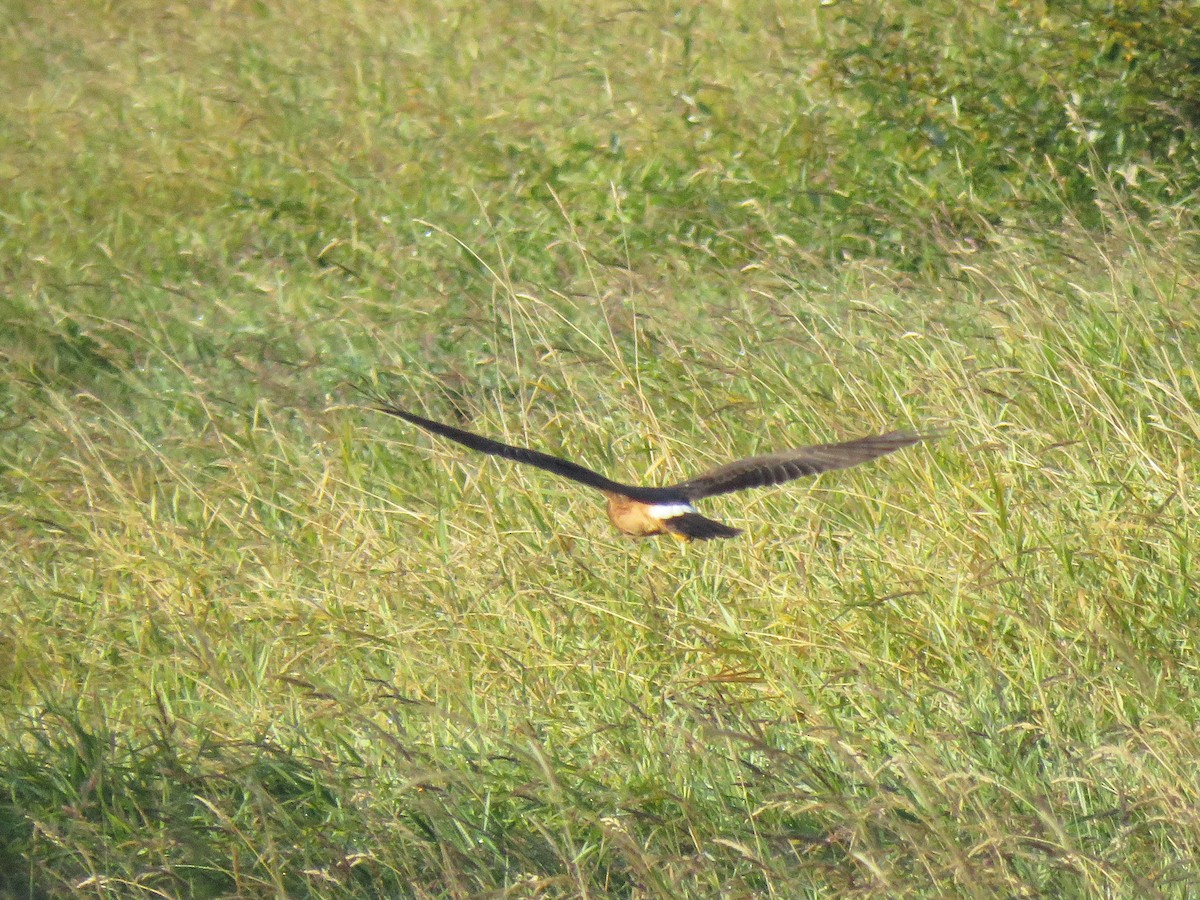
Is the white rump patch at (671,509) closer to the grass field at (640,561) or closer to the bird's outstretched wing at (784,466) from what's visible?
the bird's outstretched wing at (784,466)

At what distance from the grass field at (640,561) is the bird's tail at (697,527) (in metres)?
0.26

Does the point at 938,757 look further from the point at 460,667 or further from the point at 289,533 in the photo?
the point at 289,533

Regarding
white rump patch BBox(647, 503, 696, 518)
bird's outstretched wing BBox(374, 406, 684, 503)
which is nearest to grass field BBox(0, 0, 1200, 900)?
white rump patch BBox(647, 503, 696, 518)

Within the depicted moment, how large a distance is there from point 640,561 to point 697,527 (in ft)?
2.01

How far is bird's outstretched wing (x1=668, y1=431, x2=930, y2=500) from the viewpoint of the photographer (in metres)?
2.78

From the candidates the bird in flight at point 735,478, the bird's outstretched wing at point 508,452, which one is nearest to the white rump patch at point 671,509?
the bird in flight at point 735,478

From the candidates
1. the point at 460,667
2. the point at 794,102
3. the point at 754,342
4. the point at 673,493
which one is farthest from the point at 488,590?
the point at 794,102

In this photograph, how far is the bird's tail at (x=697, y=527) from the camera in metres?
2.66

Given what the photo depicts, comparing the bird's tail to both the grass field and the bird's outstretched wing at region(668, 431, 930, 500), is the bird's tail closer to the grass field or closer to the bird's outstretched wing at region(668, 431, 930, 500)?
the bird's outstretched wing at region(668, 431, 930, 500)

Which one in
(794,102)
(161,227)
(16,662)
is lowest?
(161,227)

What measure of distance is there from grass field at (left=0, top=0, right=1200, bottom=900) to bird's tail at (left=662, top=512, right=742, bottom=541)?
26 cm

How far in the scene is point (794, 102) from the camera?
6.71m

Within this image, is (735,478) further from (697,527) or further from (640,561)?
(640,561)

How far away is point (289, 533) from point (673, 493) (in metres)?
1.44
